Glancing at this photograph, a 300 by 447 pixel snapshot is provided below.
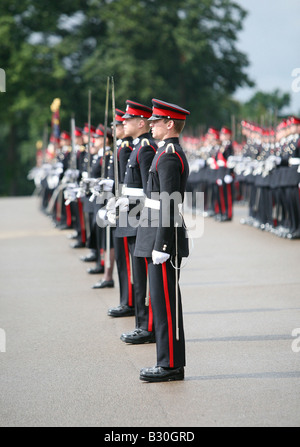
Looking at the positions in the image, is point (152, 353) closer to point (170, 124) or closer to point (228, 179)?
point (170, 124)

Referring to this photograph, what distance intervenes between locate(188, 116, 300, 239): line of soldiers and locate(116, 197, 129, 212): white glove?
7.15 m

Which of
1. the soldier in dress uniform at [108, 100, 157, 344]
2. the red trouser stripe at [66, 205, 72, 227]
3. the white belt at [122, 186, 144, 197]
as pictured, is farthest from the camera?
the red trouser stripe at [66, 205, 72, 227]

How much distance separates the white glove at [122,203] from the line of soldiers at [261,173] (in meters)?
7.15

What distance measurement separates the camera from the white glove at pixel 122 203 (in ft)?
22.8

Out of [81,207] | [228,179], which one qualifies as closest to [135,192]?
[81,207]

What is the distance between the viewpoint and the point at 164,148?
5.62m

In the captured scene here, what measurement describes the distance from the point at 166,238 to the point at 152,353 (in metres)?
1.31

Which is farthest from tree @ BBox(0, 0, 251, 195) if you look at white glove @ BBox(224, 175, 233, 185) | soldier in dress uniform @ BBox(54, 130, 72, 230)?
white glove @ BBox(224, 175, 233, 185)

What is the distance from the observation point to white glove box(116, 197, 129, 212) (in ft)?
22.8

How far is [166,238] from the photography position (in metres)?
5.56

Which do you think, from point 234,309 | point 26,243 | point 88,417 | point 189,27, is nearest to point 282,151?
point 26,243

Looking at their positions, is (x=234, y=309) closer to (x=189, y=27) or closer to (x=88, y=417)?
(x=88, y=417)

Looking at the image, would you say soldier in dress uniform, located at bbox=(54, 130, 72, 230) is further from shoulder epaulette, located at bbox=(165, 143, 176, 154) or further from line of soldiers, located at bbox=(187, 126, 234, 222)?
shoulder epaulette, located at bbox=(165, 143, 176, 154)

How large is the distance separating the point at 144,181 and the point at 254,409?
7.74 ft
